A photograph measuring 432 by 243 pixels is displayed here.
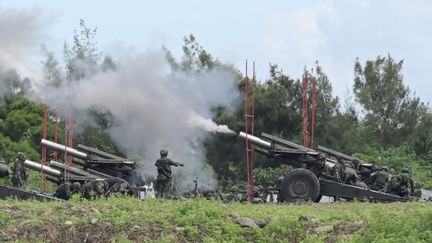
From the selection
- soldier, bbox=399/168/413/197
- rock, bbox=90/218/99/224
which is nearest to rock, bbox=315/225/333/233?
rock, bbox=90/218/99/224

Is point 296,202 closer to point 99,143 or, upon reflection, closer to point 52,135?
point 99,143

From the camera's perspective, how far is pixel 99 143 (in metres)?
40.3

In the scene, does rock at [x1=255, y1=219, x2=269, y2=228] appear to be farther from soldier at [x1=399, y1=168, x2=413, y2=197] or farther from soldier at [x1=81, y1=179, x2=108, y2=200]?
soldier at [x1=399, y1=168, x2=413, y2=197]

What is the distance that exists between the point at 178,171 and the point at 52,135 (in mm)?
10149

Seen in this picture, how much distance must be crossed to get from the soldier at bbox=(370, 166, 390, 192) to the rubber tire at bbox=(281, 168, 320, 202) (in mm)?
2056

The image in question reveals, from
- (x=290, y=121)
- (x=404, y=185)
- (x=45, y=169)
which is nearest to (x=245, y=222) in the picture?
(x=404, y=185)

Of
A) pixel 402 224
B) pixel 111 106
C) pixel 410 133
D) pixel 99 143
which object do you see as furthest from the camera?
pixel 410 133

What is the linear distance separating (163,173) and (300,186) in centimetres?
401

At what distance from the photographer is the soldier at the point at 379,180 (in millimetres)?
29969

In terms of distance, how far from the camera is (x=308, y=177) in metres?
29.2

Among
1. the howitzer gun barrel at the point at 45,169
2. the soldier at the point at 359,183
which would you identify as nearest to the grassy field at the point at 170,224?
the soldier at the point at 359,183

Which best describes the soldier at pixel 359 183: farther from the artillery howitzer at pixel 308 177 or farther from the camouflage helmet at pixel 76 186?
the camouflage helmet at pixel 76 186

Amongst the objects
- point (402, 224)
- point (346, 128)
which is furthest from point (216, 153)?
point (402, 224)

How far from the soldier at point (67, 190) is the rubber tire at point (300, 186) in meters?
5.97
